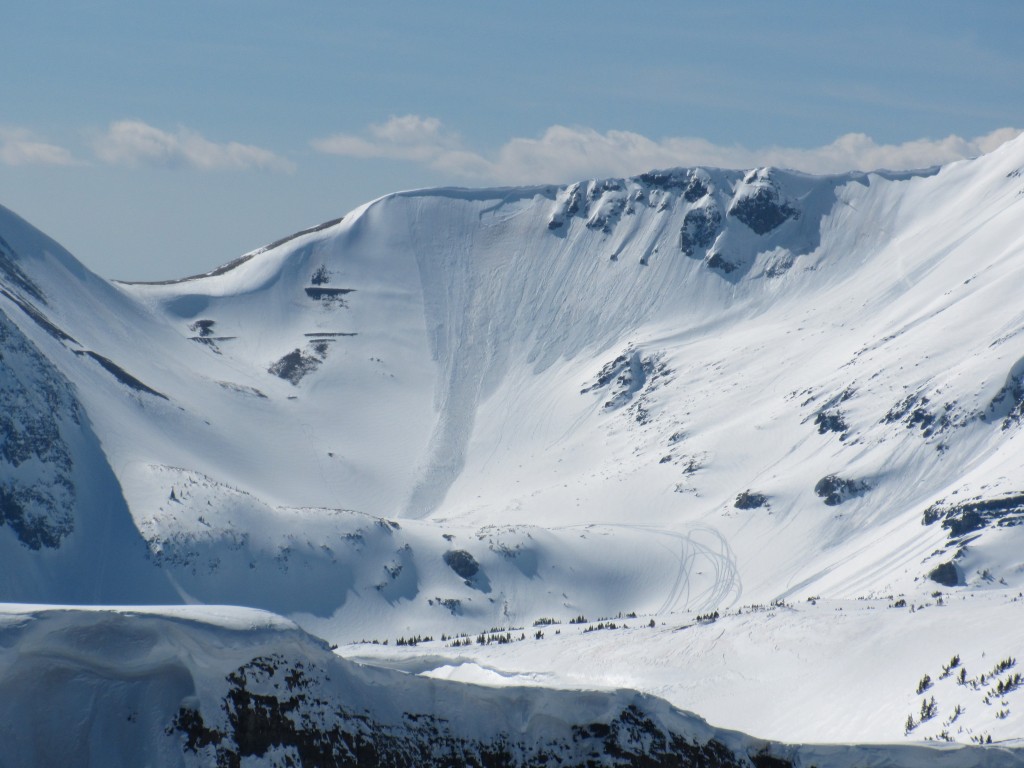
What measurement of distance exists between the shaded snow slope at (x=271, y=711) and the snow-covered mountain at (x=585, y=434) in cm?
1486

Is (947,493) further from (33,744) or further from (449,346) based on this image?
(33,744)

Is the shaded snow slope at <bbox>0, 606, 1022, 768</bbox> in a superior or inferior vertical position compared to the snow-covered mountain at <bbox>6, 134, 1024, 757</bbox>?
inferior

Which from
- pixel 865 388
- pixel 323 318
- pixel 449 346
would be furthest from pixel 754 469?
pixel 323 318

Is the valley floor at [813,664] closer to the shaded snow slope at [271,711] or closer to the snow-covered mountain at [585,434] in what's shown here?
the snow-covered mountain at [585,434]

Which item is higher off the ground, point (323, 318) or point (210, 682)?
point (323, 318)

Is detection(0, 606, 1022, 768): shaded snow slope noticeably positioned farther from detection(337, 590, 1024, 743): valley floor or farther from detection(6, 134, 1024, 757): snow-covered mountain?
detection(6, 134, 1024, 757): snow-covered mountain

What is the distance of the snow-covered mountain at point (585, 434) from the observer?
61906mm

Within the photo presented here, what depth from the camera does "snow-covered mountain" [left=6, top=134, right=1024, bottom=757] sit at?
203ft

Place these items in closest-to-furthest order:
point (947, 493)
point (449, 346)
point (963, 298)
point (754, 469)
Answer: point (947, 493), point (754, 469), point (963, 298), point (449, 346)

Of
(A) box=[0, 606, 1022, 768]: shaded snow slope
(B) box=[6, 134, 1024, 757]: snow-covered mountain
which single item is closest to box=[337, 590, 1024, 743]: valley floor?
(B) box=[6, 134, 1024, 757]: snow-covered mountain

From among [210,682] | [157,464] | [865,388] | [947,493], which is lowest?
[210,682]

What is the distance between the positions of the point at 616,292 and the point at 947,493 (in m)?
75.2

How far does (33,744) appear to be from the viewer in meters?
24.3

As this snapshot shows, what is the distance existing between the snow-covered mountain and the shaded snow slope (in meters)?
14.9
